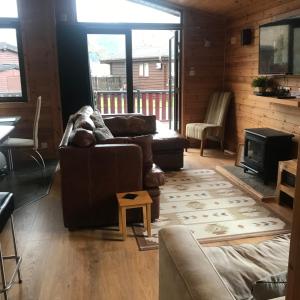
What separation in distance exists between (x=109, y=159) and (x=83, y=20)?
140 inches

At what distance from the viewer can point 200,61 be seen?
19.4 feet

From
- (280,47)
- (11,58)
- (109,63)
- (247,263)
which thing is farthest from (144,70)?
(247,263)

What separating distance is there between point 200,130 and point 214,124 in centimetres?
44

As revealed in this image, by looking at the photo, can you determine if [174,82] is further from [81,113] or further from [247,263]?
[247,263]

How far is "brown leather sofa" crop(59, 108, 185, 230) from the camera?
2777mm

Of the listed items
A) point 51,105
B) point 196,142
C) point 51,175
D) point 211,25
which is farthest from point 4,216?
point 211,25

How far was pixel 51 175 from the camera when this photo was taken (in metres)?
4.53

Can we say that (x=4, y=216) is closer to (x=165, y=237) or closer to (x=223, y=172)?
(x=165, y=237)

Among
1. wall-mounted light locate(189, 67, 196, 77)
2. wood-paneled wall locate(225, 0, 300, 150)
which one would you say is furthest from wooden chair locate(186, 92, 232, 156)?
wall-mounted light locate(189, 67, 196, 77)

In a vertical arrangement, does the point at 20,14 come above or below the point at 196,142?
above

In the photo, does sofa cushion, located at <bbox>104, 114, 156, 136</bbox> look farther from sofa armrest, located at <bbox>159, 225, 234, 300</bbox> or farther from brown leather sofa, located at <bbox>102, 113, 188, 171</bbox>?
sofa armrest, located at <bbox>159, 225, 234, 300</bbox>

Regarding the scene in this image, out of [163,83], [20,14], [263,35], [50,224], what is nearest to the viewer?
[50,224]

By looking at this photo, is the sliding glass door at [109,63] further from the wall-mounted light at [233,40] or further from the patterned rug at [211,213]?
the patterned rug at [211,213]

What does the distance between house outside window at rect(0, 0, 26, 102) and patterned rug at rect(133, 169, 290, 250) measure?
9.73 feet
